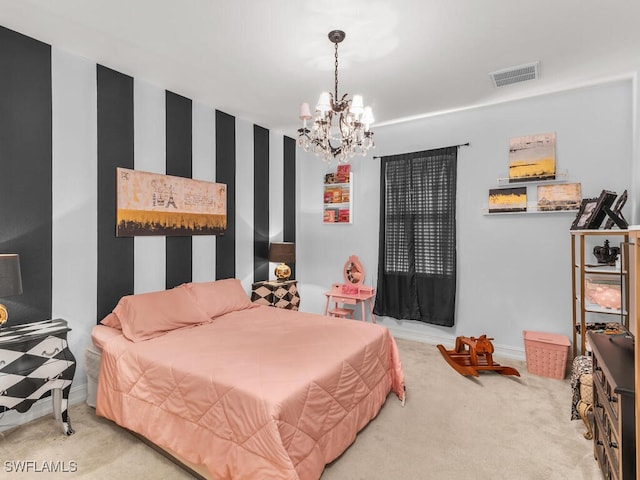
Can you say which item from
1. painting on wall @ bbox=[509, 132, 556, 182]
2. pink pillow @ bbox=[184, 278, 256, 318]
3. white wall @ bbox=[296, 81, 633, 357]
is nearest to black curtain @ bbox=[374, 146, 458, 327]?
white wall @ bbox=[296, 81, 633, 357]

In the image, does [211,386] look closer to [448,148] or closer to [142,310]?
[142,310]

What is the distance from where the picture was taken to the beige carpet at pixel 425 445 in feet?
6.40

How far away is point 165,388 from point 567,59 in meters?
3.87

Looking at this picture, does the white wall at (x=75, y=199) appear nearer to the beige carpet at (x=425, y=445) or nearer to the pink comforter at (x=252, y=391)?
the pink comforter at (x=252, y=391)

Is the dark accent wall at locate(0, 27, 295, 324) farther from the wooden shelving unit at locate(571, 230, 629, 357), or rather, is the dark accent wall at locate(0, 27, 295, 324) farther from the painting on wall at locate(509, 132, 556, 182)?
the wooden shelving unit at locate(571, 230, 629, 357)

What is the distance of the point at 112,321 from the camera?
280 centimetres

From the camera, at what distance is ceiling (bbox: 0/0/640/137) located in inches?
85.7

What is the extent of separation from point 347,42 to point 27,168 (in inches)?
99.6

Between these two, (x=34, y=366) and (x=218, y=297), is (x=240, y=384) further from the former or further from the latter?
(x=218, y=297)

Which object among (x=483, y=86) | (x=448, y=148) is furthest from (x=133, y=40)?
(x=448, y=148)

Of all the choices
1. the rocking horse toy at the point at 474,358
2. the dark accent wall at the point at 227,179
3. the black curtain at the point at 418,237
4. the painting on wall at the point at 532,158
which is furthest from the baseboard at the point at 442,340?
the dark accent wall at the point at 227,179

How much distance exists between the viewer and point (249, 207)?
4.41m

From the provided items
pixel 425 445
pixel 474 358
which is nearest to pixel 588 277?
pixel 474 358

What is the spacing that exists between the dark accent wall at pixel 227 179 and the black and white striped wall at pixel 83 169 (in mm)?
18
